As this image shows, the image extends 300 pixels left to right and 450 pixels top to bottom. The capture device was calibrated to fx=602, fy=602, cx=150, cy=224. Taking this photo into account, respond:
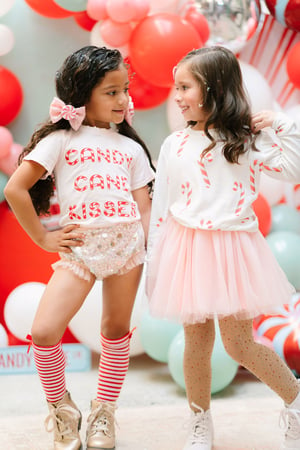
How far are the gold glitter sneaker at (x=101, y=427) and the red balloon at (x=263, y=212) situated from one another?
1.22m

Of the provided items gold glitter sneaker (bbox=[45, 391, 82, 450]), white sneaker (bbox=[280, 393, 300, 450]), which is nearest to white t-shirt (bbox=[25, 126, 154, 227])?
gold glitter sneaker (bbox=[45, 391, 82, 450])

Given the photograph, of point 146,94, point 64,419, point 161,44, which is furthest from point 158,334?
point 161,44

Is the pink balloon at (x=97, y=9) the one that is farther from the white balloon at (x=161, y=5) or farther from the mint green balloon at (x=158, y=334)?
the mint green balloon at (x=158, y=334)

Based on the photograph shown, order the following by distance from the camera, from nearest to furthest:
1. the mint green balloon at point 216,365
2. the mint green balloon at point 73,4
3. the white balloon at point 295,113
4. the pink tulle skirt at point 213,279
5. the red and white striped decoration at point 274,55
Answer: the pink tulle skirt at point 213,279
the mint green balloon at point 216,365
the mint green balloon at point 73,4
the white balloon at point 295,113
the red and white striped decoration at point 274,55

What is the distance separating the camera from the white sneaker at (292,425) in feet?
6.14

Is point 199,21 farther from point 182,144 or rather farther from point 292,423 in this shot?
point 292,423

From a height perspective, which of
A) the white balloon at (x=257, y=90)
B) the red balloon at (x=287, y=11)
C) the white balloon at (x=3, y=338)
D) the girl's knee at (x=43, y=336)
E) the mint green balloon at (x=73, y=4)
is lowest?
the white balloon at (x=3, y=338)

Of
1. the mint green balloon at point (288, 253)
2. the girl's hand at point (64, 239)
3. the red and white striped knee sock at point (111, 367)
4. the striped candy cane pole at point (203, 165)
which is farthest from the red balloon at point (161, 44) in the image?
the red and white striped knee sock at point (111, 367)

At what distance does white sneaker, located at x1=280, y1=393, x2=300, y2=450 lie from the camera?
6.14 feet

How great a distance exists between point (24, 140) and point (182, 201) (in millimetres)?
1486

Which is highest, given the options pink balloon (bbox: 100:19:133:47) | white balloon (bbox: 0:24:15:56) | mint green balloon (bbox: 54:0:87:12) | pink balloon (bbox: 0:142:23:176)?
mint green balloon (bbox: 54:0:87:12)

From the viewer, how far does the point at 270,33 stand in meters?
3.19

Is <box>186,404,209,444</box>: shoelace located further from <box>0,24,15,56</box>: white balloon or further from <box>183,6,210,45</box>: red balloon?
<box>0,24,15,56</box>: white balloon

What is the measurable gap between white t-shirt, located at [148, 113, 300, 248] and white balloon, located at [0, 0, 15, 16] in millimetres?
1404
